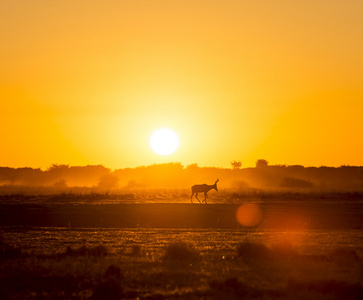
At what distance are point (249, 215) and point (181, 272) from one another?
25.8 meters

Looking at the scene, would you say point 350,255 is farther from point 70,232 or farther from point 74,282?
point 70,232

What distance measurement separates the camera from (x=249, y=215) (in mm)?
43781

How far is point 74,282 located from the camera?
16.8m

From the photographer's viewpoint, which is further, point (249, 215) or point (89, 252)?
point (249, 215)

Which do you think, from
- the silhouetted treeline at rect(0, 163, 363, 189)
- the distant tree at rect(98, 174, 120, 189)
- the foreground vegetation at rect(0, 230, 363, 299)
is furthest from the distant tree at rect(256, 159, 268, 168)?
the foreground vegetation at rect(0, 230, 363, 299)

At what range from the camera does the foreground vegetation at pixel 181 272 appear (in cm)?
1547

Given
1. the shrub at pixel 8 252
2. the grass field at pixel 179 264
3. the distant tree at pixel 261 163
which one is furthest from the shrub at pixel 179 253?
the distant tree at pixel 261 163

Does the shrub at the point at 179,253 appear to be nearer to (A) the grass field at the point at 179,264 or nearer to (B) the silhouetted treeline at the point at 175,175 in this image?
(A) the grass field at the point at 179,264

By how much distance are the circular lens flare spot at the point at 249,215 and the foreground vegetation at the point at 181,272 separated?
14.7 meters

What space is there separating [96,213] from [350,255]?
25.9 m

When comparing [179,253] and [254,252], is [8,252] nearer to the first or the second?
[179,253]

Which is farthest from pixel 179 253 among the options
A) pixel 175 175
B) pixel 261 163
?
pixel 261 163

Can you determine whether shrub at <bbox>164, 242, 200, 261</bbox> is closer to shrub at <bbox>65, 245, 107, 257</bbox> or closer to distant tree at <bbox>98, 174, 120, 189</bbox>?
shrub at <bbox>65, 245, 107, 257</bbox>

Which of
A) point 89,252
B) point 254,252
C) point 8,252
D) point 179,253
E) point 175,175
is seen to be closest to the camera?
point 179,253
